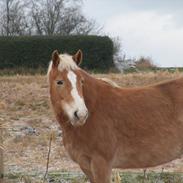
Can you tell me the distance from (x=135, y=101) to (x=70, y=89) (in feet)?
3.38

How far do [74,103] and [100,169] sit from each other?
81 centimetres

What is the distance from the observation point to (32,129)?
13.9 metres

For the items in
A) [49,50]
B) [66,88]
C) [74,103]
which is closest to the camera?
[74,103]

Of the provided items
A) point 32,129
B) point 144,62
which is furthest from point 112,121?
point 144,62

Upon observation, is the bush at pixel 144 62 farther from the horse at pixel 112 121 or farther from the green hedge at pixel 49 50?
the horse at pixel 112 121

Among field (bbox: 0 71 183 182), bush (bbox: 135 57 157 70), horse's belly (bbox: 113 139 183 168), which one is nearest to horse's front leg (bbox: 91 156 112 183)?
horse's belly (bbox: 113 139 183 168)

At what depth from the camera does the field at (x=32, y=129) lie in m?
10.1

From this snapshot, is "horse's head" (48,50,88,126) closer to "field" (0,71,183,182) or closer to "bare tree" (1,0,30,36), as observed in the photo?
"field" (0,71,183,182)

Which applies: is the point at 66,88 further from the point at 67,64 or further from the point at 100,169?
the point at 100,169

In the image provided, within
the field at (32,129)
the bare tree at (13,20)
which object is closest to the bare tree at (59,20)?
the bare tree at (13,20)

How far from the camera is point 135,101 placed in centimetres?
657

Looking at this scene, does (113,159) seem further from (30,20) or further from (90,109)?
(30,20)

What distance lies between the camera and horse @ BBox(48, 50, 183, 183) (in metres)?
5.98

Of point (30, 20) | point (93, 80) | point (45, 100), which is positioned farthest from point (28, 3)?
point (93, 80)
